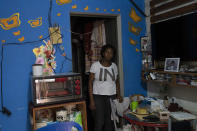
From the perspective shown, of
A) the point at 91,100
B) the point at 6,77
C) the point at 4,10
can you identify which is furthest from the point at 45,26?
the point at 91,100

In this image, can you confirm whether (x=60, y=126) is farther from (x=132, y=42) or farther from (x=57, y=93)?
(x=132, y=42)

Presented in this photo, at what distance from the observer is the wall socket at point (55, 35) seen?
244cm

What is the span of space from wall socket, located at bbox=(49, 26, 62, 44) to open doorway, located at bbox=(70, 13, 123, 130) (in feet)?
0.76

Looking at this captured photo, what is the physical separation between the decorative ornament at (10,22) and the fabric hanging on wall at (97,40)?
154 centimetres

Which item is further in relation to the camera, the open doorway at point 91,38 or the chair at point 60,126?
the open doorway at point 91,38

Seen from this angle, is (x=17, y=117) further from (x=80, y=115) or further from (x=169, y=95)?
(x=169, y=95)

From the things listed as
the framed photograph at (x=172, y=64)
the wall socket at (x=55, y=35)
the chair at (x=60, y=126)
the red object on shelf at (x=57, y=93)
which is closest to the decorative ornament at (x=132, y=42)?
the framed photograph at (x=172, y=64)

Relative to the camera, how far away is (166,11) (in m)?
2.67

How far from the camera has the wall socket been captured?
2.44 m

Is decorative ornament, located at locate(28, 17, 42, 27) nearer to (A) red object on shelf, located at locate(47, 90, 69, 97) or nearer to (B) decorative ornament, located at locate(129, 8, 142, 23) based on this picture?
(A) red object on shelf, located at locate(47, 90, 69, 97)

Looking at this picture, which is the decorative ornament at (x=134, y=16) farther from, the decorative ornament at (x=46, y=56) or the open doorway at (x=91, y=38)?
the decorative ornament at (x=46, y=56)

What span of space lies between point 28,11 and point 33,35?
0.99 feet

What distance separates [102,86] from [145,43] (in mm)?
1047

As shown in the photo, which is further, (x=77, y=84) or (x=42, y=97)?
(x=77, y=84)
